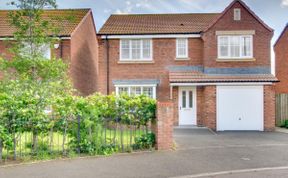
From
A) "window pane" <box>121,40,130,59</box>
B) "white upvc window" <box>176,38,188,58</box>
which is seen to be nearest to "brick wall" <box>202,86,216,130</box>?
"white upvc window" <box>176,38,188,58</box>

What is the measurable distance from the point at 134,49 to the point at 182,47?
3.09 meters

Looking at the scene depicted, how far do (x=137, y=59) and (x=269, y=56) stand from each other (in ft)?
26.6

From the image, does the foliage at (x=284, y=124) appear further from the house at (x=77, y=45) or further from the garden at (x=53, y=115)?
the house at (x=77, y=45)

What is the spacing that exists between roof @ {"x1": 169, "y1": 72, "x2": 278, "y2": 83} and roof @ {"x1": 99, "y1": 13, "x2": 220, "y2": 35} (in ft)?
9.65

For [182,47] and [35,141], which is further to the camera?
[182,47]

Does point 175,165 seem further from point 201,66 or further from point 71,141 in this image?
point 201,66

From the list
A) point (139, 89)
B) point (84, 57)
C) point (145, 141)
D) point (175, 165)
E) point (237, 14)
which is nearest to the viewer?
point (175, 165)

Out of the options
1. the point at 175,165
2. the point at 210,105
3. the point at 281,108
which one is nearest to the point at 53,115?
the point at 175,165

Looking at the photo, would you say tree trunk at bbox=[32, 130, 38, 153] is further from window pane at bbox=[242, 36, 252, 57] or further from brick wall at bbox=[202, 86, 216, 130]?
window pane at bbox=[242, 36, 252, 57]

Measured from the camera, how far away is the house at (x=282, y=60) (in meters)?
23.1

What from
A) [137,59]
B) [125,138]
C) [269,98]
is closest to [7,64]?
[125,138]

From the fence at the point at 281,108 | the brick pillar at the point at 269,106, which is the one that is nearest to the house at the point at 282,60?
the fence at the point at 281,108

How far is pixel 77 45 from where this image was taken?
67.4ft

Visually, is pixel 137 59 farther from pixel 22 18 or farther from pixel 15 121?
pixel 15 121
